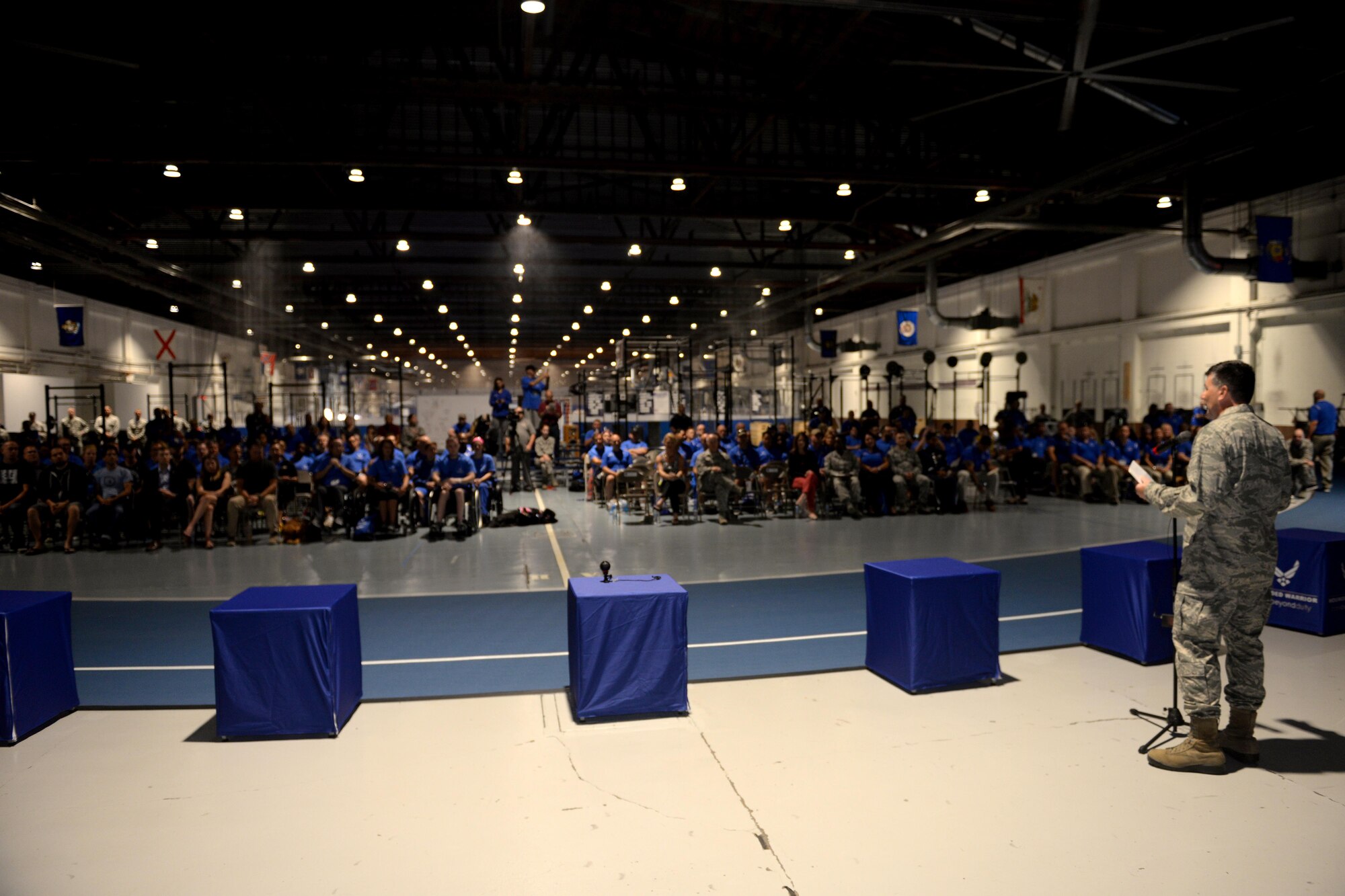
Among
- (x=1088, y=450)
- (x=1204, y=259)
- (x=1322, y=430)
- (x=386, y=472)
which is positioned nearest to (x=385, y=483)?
(x=386, y=472)

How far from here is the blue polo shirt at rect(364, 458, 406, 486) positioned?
38.4 ft

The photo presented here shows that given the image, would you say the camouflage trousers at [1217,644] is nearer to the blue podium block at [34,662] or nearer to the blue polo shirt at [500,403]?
Answer: the blue podium block at [34,662]

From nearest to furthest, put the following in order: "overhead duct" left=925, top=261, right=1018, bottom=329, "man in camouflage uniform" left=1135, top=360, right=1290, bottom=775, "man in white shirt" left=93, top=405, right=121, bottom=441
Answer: "man in camouflage uniform" left=1135, top=360, right=1290, bottom=775, "man in white shirt" left=93, top=405, right=121, bottom=441, "overhead duct" left=925, top=261, right=1018, bottom=329

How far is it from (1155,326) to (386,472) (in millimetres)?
16382

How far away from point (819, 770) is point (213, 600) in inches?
247

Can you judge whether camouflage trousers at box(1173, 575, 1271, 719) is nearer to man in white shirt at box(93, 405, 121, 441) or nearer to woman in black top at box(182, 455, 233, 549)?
woman in black top at box(182, 455, 233, 549)

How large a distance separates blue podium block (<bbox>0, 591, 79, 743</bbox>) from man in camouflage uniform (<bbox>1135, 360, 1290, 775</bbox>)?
5.39 metres

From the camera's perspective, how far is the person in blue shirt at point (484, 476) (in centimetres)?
1279

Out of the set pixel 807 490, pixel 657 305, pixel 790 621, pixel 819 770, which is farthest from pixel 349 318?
pixel 819 770

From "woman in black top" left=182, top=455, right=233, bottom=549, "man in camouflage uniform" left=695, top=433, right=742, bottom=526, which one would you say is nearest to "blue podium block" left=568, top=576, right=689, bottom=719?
"man in camouflage uniform" left=695, top=433, right=742, bottom=526

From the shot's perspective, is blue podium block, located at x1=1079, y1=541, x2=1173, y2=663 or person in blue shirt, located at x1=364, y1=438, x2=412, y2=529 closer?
blue podium block, located at x1=1079, y1=541, x2=1173, y2=663

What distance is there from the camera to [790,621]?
21.7 ft

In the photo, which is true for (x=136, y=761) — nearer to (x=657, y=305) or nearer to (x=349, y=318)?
(x=657, y=305)

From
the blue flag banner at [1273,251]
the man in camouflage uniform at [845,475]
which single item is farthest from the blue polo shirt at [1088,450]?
the man in camouflage uniform at [845,475]
